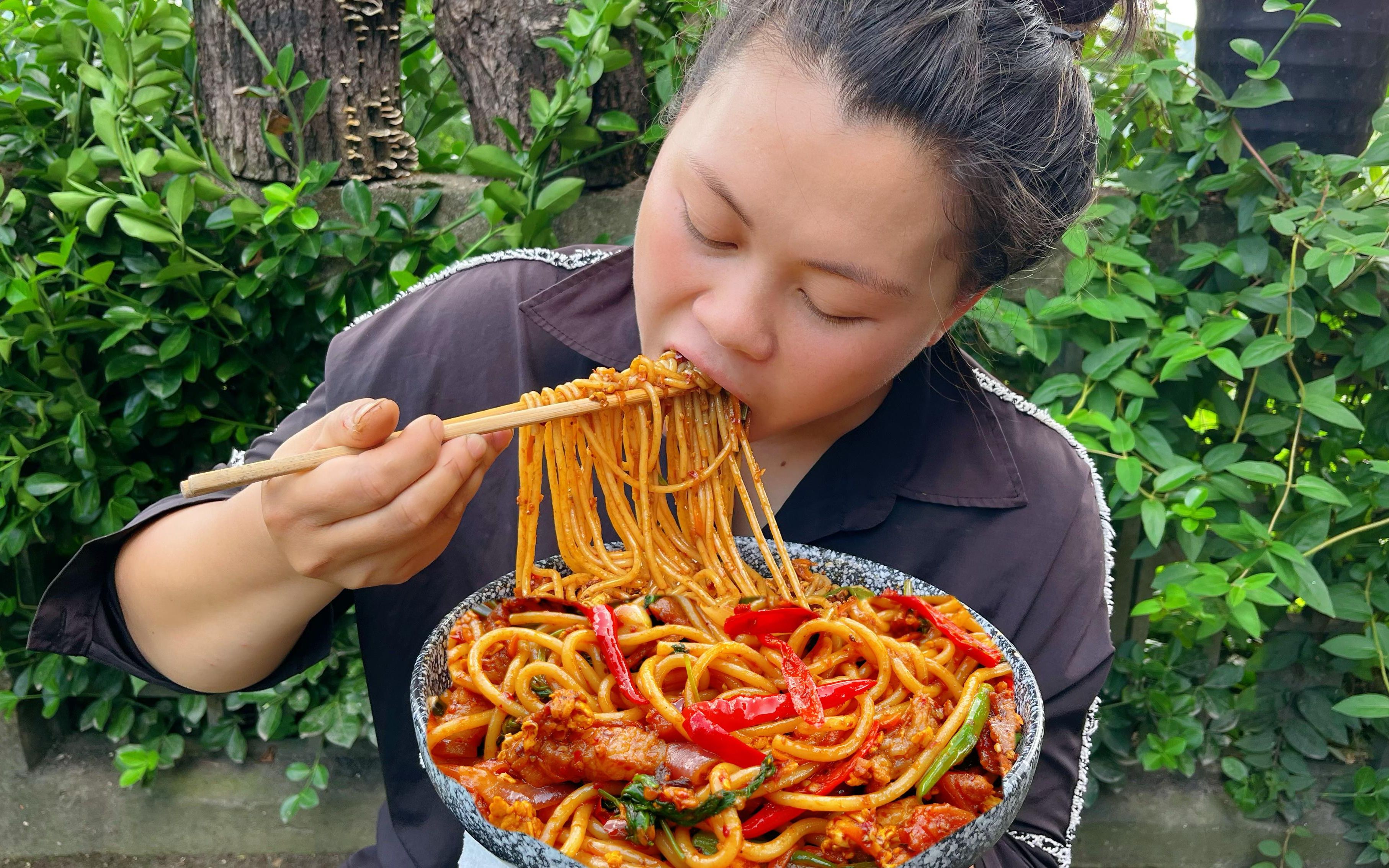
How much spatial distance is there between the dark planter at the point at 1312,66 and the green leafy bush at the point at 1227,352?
0.29 feet

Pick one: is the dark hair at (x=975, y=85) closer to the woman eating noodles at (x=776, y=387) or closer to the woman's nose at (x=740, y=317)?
the woman eating noodles at (x=776, y=387)

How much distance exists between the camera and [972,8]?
1676 mm

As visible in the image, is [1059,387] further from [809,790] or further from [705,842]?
[705,842]

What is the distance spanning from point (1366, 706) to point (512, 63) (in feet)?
11.8

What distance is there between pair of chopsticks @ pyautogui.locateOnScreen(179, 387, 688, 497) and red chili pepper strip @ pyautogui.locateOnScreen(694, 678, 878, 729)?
543mm

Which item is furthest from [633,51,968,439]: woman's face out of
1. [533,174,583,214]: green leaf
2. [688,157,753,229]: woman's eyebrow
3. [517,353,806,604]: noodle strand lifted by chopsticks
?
[533,174,583,214]: green leaf

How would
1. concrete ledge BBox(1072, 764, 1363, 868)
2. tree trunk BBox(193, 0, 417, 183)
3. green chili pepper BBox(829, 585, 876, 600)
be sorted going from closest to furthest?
green chili pepper BBox(829, 585, 876, 600) < tree trunk BBox(193, 0, 417, 183) < concrete ledge BBox(1072, 764, 1363, 868)

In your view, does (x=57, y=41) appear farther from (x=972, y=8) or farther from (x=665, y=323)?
(x=972, y=8)

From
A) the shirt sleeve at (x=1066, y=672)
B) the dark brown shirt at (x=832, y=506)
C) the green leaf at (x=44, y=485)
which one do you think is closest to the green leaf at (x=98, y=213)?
the green leaf at (x=44, y=485)

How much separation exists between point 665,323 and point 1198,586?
7.41 ft

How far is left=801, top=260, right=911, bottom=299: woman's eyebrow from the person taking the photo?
1593 mm

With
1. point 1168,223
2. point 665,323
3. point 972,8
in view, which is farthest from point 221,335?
point 1168,223

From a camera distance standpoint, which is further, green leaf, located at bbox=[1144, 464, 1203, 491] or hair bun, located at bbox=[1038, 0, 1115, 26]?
green leaf, located at bbox=[1144, 464, 1203, 491]

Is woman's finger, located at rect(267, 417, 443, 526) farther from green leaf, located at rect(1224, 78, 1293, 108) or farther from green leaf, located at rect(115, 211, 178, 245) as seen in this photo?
green leaf, located at rect(1224, 78, 1293, 108)
